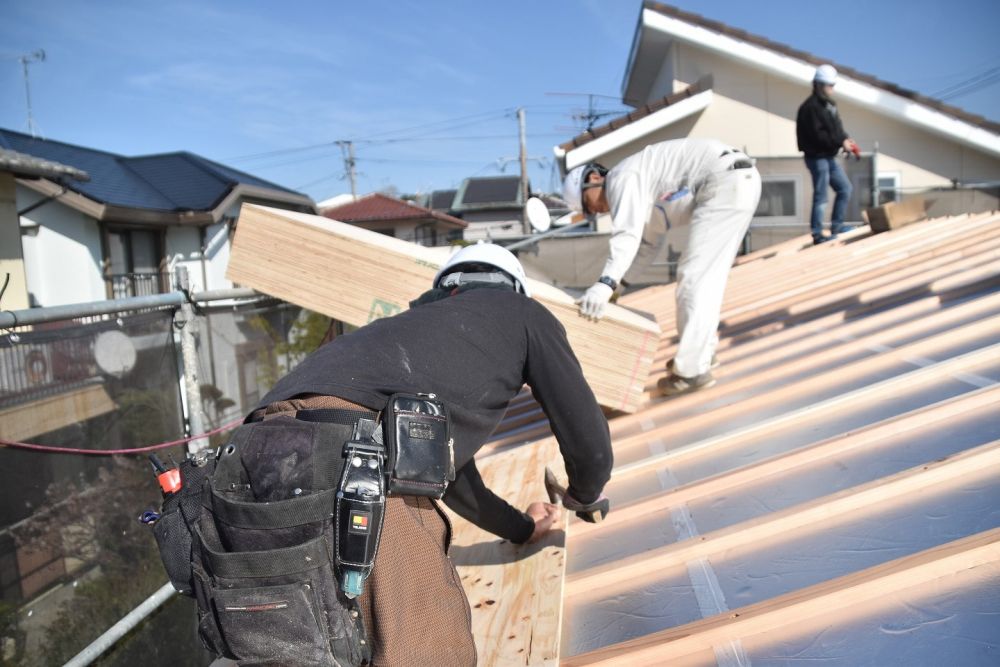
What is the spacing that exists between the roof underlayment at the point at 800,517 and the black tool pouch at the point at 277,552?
565 millimetres

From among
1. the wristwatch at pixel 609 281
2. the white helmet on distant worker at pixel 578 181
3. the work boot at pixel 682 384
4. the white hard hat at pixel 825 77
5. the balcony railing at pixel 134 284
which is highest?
the white hard hat at pixel 825 77

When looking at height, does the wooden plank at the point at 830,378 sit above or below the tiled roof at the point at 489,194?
below

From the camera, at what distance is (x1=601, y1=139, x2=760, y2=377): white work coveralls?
3.81 meters

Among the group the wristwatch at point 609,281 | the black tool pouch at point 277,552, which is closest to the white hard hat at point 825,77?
the wristwatch at point 609,281

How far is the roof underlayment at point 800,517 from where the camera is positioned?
157cm

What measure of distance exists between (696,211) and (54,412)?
3.33 meters

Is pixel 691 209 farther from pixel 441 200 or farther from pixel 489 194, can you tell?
pixel 441 200

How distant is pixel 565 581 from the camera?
7.34 feet

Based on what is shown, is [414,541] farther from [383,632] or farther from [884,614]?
[884,614]

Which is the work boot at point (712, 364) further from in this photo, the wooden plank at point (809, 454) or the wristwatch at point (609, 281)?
the wooden plank at point (809, 454)

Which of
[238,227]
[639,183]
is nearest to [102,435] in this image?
[238,227]

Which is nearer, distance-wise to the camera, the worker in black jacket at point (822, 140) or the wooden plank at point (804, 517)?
the wooden plank at point (804, 517)

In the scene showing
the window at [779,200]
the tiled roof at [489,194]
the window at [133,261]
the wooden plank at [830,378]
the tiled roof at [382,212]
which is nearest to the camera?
the wooden plank at [830,378]

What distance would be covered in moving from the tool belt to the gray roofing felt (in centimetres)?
1592
